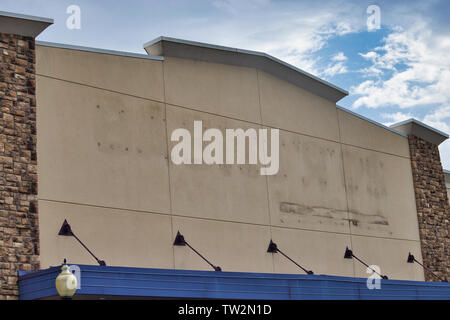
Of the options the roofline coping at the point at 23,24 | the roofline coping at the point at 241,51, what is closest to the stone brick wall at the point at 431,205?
the roofline coping at the point at 241,51

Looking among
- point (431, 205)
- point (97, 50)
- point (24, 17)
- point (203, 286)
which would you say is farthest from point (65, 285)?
point (431, 205)

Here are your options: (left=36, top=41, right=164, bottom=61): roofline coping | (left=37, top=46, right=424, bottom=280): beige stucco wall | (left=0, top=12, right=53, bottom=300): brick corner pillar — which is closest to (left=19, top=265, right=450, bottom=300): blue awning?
(left=0, top=12, right=53, bottom=300): brick corner pillar

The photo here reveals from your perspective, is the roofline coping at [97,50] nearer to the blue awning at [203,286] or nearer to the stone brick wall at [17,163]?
the stone brick wall at [17,163]

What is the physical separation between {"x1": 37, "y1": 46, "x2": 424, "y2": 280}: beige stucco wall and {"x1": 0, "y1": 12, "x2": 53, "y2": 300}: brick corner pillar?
0.37 m

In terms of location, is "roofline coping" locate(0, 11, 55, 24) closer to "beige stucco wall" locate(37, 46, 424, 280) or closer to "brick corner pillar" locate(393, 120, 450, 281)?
"beige stucco wall" locate(37, 46, 424, 280)

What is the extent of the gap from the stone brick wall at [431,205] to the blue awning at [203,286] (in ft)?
26.8

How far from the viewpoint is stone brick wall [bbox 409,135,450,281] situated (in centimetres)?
3188

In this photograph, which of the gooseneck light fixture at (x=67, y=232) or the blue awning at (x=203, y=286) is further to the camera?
the gooseneck light fixture at (x=67, y=232)

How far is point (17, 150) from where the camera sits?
20.0 metres

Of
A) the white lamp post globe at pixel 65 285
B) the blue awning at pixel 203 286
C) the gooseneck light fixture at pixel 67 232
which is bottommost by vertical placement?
the white lamp post globe at pixel 65 285

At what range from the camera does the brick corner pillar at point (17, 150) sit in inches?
756

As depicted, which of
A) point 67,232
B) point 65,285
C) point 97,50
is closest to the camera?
point 65,285

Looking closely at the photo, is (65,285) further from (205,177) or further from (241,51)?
(241,51)

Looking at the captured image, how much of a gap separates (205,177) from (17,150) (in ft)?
21.9
